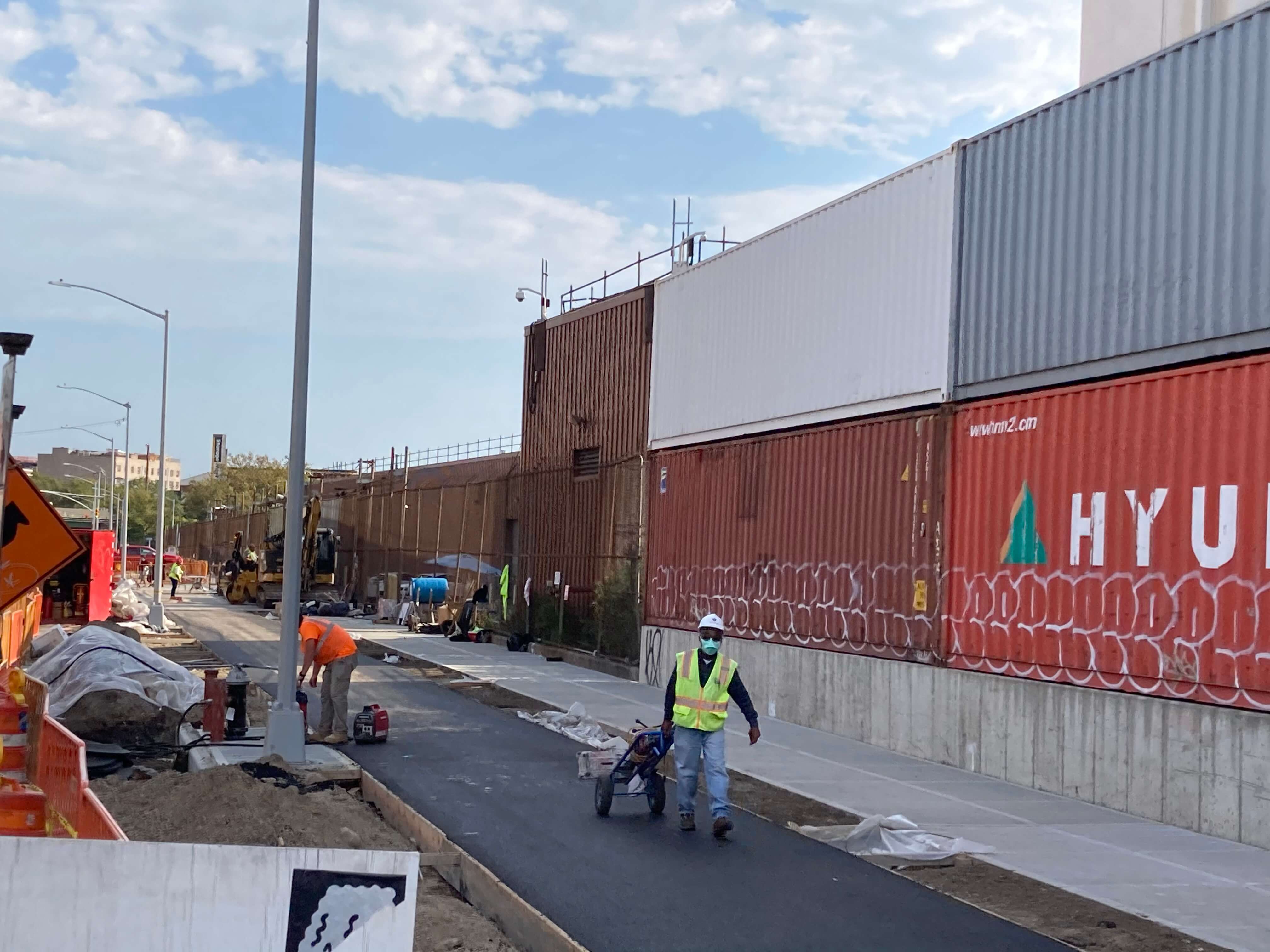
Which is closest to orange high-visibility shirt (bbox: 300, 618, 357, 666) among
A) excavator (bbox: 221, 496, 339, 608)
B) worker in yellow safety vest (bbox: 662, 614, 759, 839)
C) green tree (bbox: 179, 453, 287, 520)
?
worker in yellow safety vest (bbox: 662, 614, 759, 839)

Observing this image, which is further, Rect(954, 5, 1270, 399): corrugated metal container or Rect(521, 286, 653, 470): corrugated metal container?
Rect(521, 286, 653, 470): corrugated metal container

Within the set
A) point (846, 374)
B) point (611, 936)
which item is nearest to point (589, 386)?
point (846, 374)

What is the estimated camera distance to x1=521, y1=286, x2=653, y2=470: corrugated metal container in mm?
27312

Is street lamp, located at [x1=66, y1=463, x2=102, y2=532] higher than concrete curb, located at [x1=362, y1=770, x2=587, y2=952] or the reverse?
higher

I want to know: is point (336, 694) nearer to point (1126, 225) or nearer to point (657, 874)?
point (657, 874)

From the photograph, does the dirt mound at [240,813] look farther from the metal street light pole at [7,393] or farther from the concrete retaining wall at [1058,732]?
the concrete retaining wall at [1058,732]

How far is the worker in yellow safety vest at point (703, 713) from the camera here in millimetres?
11164

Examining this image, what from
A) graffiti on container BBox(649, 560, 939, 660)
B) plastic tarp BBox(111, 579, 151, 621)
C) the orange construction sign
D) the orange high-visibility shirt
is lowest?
plastic tarp BBox(111, 579, 151, 621)

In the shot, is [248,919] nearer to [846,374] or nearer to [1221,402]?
[1221,402]

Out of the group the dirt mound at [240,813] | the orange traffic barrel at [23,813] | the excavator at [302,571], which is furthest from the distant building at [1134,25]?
the excavator at [302,571]

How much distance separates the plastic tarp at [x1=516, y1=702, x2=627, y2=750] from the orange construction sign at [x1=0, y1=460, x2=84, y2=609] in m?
8.08

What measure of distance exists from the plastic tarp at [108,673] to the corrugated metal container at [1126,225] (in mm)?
10062

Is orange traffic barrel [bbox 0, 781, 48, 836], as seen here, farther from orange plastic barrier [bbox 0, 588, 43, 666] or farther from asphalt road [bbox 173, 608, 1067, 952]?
orange plastic barrier [bbox 0, 588, 43, 666]

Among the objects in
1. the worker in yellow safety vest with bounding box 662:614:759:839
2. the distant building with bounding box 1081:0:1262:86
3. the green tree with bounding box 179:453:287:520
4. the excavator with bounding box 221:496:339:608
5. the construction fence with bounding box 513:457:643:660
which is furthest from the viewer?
the green tree with bounding box 179:453:287:520
